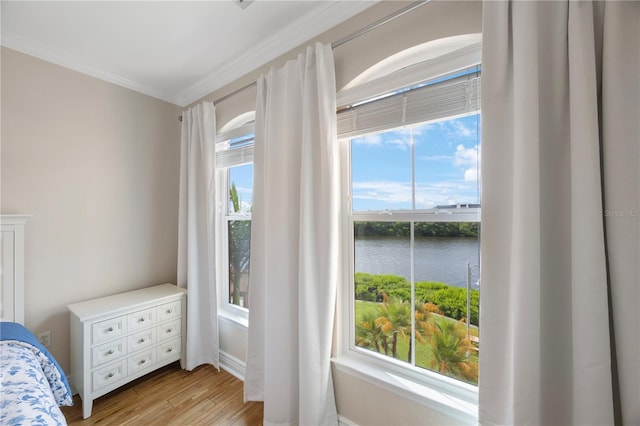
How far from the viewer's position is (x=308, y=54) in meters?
1.52

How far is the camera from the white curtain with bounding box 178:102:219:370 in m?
2.20

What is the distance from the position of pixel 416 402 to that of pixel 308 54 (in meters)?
1.99

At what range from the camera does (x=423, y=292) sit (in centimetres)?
138

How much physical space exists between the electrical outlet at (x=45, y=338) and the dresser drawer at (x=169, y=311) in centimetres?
75

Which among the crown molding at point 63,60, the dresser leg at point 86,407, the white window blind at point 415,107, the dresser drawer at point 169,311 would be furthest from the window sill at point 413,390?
the crown molding at point 63,60

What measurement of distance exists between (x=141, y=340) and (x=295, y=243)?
1.53 metres

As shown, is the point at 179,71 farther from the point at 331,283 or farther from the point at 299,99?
the point at 331,283

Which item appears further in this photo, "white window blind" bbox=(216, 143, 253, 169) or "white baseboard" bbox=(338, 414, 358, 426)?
"white window blind" bbox=(216, 143, 253, 169)

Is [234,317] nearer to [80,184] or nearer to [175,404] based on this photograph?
[175,404]

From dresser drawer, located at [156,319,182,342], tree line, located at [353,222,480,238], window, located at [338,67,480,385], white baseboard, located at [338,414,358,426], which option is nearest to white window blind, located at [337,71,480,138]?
window, located at [338,67,480,385]

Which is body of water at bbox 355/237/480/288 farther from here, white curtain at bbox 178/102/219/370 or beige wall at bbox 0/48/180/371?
beige wall at bbox 0/48/180/371

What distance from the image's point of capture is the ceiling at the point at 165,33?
1.50 metres

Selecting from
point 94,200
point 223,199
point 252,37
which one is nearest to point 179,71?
point 252,37

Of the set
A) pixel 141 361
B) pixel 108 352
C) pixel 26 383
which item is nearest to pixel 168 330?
pixel 141 361
